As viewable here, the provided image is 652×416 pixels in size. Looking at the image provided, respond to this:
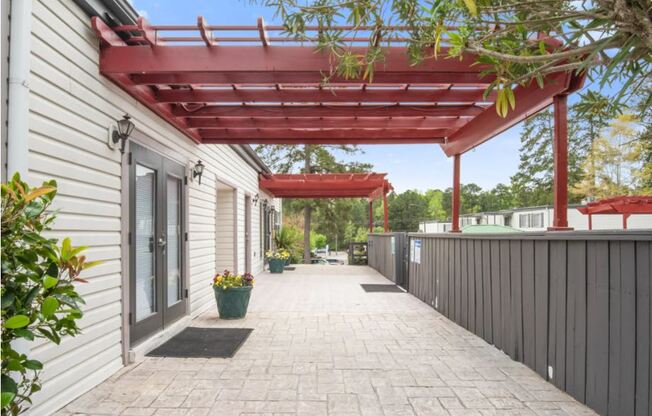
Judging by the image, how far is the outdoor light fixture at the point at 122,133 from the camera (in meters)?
3.54

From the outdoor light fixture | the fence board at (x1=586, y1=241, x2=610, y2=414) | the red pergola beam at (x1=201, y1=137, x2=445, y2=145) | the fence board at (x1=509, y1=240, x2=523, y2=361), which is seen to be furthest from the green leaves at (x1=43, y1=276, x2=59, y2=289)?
the red pergola beam at (x1=201, y1=137, x2=445, y2=145)

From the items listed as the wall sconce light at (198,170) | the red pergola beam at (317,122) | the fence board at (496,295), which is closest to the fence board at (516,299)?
the fence board at (496,295)

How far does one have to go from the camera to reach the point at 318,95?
4355mm

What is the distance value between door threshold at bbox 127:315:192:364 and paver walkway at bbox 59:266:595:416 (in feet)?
0.40

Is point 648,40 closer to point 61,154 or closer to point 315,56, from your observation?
point 315,56

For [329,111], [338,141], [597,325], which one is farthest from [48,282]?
[338,141]

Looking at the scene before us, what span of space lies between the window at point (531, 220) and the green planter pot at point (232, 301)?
17979 millimetres

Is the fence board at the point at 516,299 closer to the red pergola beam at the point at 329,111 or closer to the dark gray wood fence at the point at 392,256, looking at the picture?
the red pergola beam at the point at 329,111

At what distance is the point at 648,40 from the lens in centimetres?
136

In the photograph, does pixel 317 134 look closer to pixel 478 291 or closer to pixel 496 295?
pixel 478 291

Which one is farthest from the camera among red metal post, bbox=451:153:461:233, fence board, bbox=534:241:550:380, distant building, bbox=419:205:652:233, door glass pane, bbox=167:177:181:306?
distant building, bbox=419:205:652:233

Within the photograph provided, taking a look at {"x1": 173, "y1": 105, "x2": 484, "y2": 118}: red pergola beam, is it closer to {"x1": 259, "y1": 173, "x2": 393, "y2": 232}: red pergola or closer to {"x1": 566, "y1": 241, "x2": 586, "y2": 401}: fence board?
{"x1": 566, "y1": 241, "x2": 586, "y2": 401}: fence board

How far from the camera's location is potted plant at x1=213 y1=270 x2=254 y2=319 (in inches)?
210

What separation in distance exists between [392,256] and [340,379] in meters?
6.50
